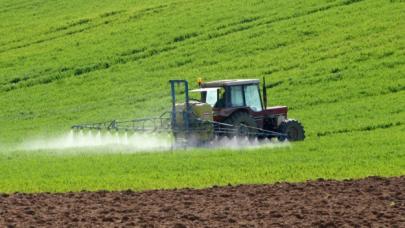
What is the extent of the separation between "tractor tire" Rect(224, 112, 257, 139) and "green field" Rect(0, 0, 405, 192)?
5.83ft

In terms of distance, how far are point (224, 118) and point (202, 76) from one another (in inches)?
568

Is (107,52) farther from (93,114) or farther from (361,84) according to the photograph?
(361,84)

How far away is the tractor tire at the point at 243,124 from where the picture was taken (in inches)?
1205

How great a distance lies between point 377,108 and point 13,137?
1420 cm

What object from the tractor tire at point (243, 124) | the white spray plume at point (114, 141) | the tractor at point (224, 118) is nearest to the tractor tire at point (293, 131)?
the tractor at point (224, 118)

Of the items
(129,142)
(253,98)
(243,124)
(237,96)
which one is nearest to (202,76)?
(253,98)

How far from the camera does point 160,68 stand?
161ft

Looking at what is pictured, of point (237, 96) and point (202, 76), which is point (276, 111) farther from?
point (202, 76)

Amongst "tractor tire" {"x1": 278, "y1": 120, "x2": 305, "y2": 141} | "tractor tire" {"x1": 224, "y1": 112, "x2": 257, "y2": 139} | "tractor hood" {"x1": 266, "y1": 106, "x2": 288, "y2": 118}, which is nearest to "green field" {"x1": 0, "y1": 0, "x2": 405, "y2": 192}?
"tractor tire" {"x1": 278, "y1": 120, "x2": 305, "y2": 141}

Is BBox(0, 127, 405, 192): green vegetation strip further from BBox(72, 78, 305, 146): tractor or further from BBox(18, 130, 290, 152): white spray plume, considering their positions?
BBox(72, 78, 305, 146): tractor

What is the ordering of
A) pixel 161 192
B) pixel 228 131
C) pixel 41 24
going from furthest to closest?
1. pixel 41 24
2. pixel 228 131
3. pixel 161 192

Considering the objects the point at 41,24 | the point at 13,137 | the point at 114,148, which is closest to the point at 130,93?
the point at 13,137

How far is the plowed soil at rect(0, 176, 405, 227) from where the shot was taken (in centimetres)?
1691

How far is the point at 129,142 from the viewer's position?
32.0 m
